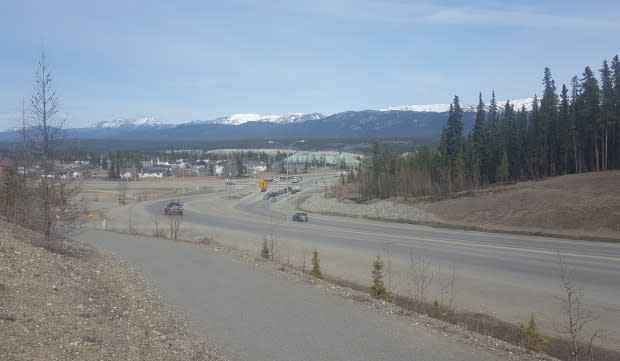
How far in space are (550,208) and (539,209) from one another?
3.02ft

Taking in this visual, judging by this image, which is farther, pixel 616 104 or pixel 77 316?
pixel 616 104

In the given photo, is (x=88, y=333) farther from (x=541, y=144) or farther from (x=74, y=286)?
(x=541, y=144)

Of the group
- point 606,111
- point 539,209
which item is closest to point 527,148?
point 606,111

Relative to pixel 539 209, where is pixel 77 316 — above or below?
above

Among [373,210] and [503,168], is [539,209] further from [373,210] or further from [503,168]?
[373,210]

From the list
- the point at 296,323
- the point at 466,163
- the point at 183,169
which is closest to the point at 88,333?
the point at 296,323

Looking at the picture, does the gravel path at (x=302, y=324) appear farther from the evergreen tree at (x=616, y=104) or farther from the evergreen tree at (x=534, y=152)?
the evergreen tree at (x=534, y=152)

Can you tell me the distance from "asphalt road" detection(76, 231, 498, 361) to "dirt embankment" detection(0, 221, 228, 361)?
0.60 m

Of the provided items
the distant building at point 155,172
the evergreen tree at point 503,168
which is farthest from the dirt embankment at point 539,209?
the distant building at point 155,172

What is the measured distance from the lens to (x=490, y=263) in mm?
23625

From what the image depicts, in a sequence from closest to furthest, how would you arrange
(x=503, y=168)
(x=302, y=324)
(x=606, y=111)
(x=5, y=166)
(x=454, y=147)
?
1. (x=302, y=324)
2. (x=5, y=166)
3. (x=606, y=111)
4. (x=503, y=168)
5. (x=454, y=147)

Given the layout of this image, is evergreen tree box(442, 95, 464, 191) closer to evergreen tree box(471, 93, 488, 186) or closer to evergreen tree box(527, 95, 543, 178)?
evergreen tree box(471, 93, 488, 186)

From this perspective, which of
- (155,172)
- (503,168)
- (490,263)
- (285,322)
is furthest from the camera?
(155,172)

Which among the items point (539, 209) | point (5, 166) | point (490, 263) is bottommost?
point (490, 263)
